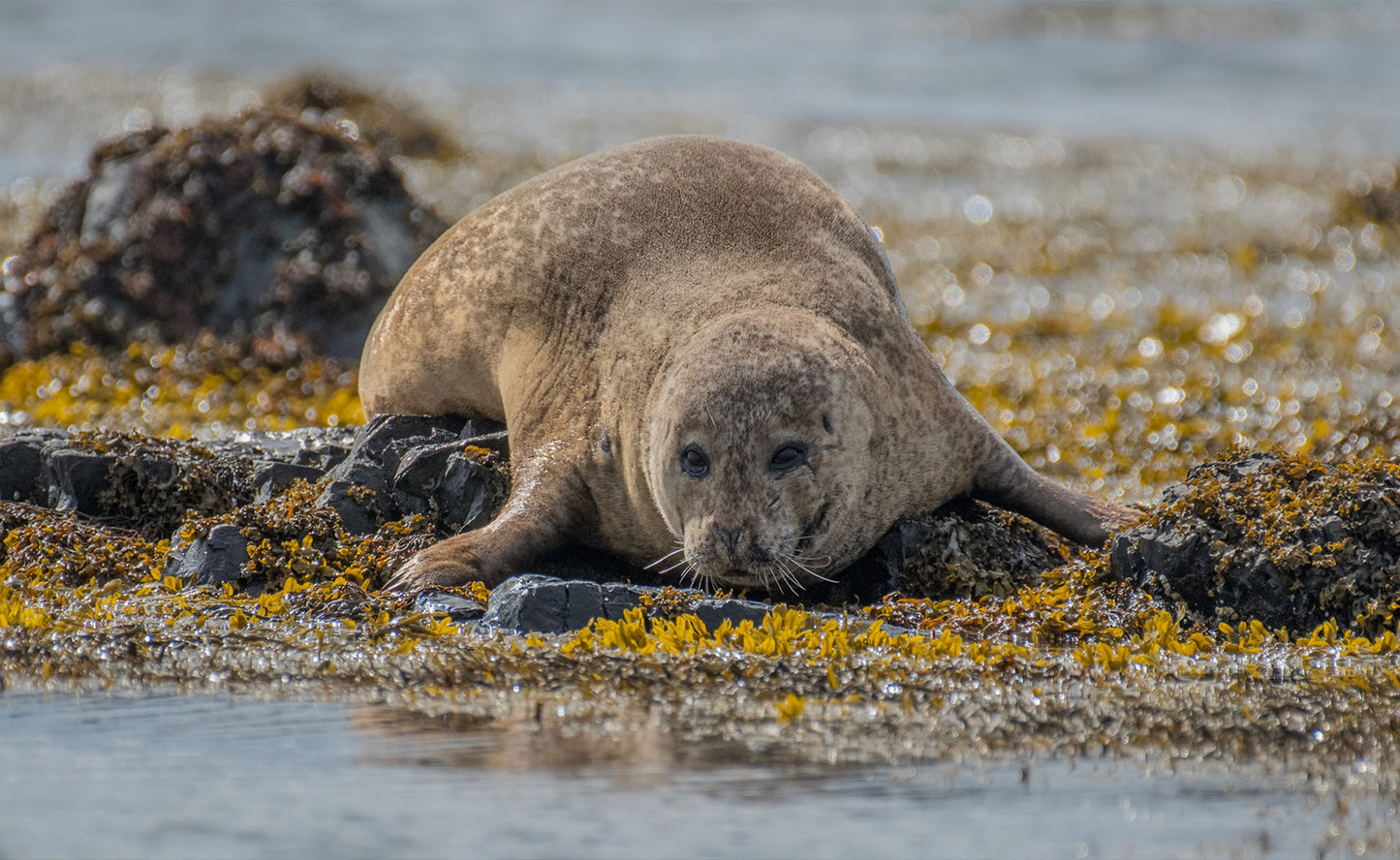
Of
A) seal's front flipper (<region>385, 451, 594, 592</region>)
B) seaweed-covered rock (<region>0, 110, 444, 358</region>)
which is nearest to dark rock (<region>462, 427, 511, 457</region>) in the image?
seal's front flipper (<region>385, 451, 594, 592</region>)

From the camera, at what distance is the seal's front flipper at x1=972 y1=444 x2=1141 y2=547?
19.5 feet

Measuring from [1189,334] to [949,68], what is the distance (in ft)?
69.0

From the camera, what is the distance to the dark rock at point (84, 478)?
247 inches

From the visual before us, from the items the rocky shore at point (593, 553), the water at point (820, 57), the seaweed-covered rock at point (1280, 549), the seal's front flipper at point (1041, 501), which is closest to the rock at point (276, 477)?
the rocky shore at point (593, 553)

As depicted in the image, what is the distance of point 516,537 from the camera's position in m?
5.64

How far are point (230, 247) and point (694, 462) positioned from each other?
6335mm

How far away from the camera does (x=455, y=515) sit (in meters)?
6.17

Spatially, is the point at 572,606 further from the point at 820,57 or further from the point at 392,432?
A: the point at 820,57

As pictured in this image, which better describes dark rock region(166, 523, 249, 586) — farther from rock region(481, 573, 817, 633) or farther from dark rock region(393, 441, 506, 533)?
rock region(481, 573, 817, 633)

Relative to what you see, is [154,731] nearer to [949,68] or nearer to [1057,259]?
[1057,259]

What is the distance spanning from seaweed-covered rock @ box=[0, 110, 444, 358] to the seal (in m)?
3.30

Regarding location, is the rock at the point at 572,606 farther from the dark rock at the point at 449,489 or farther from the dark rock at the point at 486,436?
the dark rock at the point at 486,436

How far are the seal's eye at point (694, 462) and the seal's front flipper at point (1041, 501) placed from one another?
1.34 metres

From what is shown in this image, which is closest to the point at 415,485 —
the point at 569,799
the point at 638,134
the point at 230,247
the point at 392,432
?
the point at 392,432
